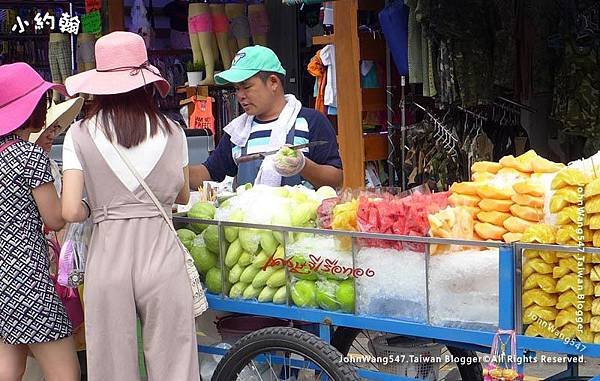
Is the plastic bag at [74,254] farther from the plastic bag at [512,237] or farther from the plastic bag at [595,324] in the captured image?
the plastic bag at [595,324]

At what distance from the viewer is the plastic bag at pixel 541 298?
287 centimetres

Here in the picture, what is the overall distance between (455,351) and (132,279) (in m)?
1.45

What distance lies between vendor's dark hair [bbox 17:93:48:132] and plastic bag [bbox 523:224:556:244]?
6.02ft

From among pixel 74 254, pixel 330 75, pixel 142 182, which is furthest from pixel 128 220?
pixel 330 75

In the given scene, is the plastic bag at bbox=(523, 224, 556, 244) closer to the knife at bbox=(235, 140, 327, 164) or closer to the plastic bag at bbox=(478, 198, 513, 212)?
the plastic bag at bbox=(478, 198, 513, 212)

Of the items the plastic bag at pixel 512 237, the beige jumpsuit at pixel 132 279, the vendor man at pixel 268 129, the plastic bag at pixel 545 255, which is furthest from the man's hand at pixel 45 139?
the plastic bag at pixel 545 255

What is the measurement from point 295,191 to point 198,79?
499 cm

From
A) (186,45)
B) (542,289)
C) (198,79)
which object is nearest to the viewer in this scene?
(542,289)

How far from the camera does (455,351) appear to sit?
388 cm

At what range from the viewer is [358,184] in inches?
262

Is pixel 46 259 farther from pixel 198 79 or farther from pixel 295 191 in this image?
pixel 198 79

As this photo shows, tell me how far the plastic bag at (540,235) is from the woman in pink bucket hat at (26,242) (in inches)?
64.8

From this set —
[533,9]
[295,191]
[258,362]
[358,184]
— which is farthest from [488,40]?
[258,362]

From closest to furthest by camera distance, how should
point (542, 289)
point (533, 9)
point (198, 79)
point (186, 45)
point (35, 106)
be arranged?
point (542, 289) → point (35, 106) → point (533, 9) → point (198, 79) → point (186, 45)
